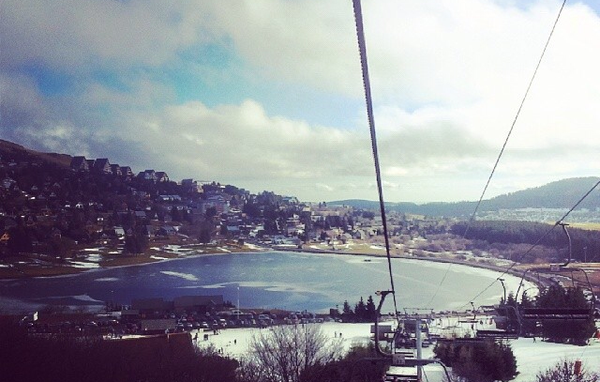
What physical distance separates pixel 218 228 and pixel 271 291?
7825 mm

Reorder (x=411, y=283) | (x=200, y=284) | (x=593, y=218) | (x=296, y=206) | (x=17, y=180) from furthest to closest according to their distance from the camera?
(x=296, y=206) → (x=17, y=180) → (x=200, y=284) → (x=411, y=283) → (x=593, y=218)

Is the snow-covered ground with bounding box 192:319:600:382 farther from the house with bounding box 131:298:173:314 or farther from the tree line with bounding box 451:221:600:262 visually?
the house with bounding box 131:298:173:314

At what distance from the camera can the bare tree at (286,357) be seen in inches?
206

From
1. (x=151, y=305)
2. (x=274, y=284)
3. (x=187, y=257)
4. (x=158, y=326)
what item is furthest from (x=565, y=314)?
(x=187, y=257)

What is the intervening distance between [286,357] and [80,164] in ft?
57.2

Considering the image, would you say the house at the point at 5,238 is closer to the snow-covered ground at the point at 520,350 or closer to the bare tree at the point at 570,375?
the snow-covered ground at the point at 520,350

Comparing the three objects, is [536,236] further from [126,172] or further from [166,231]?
[126,172]

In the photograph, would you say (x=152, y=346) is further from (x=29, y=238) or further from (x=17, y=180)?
(x=17, y=180)

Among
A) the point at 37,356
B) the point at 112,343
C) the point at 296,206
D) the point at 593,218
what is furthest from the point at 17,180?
the point at 593,218

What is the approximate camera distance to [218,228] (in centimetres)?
2162

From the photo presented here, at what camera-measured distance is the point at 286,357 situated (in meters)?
5.59

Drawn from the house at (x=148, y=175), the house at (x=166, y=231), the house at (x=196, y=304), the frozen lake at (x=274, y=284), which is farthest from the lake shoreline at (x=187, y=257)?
the house at (x=196, y=304)

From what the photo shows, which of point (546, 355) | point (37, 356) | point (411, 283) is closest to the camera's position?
point (37, 356)

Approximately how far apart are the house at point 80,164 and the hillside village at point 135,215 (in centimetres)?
4
